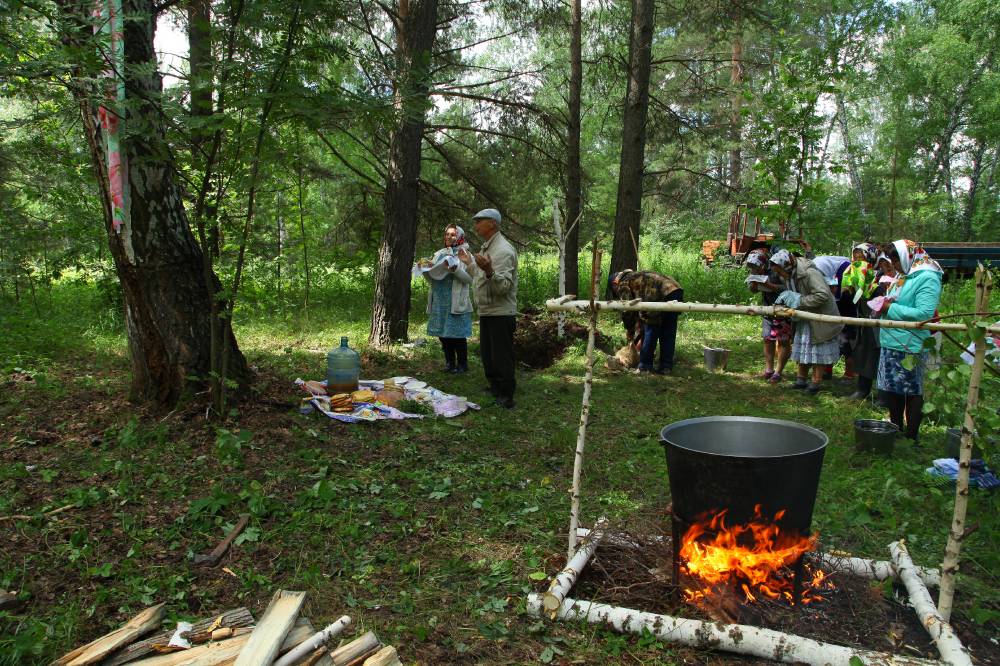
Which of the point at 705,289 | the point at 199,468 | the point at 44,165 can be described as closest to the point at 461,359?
the point at 199,468

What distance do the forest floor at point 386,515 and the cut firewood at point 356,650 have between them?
169 mm

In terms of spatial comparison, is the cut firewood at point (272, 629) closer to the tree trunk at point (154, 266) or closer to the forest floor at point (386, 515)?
the forest floor at point (386, 515)

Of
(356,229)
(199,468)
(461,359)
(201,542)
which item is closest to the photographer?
(201,542)

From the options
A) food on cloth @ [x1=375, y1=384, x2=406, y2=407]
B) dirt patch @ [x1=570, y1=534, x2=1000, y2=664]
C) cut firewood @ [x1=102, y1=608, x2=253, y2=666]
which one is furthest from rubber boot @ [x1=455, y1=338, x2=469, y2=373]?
cut firewood @ [x1=102, y1=608, x2=253, y2=666]

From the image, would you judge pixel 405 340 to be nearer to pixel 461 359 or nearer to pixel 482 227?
pixel 461 359

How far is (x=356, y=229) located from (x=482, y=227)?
5599 mm

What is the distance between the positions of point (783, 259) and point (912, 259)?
174cm

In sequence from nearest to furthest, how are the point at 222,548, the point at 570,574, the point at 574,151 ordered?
the point at 570,574 < the point at 222,548 < the point at 574,151

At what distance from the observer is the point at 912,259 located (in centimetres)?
514

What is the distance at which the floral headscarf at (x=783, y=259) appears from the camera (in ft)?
22.4

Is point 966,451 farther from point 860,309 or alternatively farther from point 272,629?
point 860,309

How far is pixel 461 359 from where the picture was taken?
766 centimetres

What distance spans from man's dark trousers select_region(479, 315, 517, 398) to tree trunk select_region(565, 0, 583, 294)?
4.99 meters

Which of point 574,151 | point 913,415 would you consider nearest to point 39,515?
A: point 913,415
